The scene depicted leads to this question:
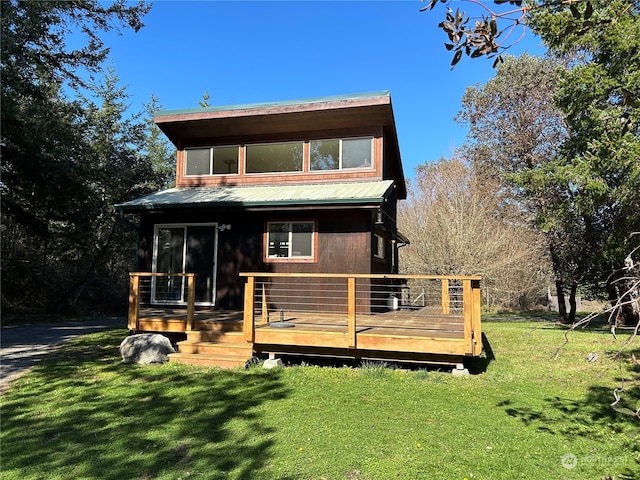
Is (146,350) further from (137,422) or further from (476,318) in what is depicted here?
(476,318)

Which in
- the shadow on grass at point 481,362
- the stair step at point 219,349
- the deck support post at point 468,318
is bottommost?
the shadow on grass at point 481,362

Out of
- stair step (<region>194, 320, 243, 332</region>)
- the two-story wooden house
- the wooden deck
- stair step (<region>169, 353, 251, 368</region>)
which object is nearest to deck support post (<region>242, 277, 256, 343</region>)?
the wooden deck

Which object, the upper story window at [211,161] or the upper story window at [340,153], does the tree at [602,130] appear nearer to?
the upper story window at [340,153]

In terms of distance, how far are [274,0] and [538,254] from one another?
1595 cm

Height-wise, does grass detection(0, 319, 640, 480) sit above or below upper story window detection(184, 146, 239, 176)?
below

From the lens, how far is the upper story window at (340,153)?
1026 cm

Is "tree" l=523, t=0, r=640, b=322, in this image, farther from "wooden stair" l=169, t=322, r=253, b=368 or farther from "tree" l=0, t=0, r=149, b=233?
"tree" l=0, t=0, r=149, b=233

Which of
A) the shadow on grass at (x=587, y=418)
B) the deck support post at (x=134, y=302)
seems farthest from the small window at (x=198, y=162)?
the shadow on grass at (x=587, y=418)

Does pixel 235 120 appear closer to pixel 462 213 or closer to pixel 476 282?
pixel 476 282

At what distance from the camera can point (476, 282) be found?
581 cm

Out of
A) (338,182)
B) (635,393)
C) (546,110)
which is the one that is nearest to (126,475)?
(635,393)

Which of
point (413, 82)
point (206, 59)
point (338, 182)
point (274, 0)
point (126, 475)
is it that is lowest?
point (126, 475)

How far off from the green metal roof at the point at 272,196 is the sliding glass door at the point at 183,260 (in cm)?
77

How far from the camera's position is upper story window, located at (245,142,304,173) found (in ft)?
35.4
